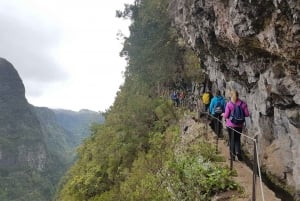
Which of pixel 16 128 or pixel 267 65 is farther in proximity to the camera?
pixel 16 128

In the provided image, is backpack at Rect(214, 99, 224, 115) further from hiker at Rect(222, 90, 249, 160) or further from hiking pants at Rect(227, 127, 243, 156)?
hiker at Rect(222, 90, 249, 160)

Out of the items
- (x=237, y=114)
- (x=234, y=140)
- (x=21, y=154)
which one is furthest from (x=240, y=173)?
(x=21, y=154)

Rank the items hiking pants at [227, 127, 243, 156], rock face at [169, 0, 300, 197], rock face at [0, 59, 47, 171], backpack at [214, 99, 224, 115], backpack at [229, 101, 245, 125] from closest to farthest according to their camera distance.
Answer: rock face at [169, 0, 300, 197] → backpack at [229, 101, 245, 125] → hiking pants at [227, 127, 243, 156] → backpack at [214, 99, 224, 115] → rock face at [0, 59, 47, 171]

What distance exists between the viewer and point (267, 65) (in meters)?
11.1

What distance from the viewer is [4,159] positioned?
155125mm

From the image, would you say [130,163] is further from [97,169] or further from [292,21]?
[292,21]

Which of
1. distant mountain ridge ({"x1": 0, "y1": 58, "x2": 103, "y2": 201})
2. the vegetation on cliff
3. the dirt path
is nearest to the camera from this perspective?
the dirt path

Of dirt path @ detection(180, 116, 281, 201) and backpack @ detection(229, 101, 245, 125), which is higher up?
backpack @ detection(229, 101, 245, 125)

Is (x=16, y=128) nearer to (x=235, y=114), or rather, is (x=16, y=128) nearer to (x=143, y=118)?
(x=143, y=118)

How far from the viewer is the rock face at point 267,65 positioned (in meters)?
9.41

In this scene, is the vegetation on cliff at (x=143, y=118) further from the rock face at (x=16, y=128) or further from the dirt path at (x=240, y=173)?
the rock face at (x=16, y=128)

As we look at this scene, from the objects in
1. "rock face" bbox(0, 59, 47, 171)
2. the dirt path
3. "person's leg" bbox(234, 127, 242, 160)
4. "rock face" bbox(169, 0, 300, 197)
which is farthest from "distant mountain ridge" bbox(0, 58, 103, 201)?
"person's leg" bbox(234, 127, 242, 160)

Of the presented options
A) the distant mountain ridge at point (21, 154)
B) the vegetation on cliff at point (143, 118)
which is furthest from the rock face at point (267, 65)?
the distant mountain ridge at point (21, 154)

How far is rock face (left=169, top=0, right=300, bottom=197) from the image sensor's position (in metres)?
9.41
